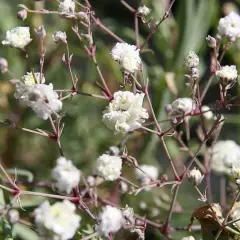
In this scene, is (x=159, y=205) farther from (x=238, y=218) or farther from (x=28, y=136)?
(x=28, y=136)

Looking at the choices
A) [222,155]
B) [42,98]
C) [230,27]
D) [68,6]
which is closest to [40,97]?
[42,98]

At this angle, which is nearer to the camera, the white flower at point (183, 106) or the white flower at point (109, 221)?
the white flower at point (109, 221)

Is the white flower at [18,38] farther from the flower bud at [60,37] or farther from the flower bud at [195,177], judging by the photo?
the flower bud at [195,177]

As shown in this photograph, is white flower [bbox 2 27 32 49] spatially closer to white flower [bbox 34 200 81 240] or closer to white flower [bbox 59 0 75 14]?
white flower [bbox 59 0 75 14]

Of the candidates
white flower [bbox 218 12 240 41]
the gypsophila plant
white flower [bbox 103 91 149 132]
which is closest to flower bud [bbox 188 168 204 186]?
the gypsophila plant

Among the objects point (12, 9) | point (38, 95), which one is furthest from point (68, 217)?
point (12, 9)

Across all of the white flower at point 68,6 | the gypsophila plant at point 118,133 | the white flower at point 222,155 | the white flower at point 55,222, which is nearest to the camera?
the white flower at point 55,222

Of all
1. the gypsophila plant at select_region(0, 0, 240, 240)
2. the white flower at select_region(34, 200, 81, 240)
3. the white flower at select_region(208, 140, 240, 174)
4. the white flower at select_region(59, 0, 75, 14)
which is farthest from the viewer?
the white flower at select_region(208, 140, 240, 174)

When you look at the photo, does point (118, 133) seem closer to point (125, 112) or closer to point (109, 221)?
point (125, 112)

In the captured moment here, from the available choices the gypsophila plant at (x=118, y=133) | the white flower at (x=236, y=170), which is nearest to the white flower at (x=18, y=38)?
the gypsophila plant at (x=118, y=133)
